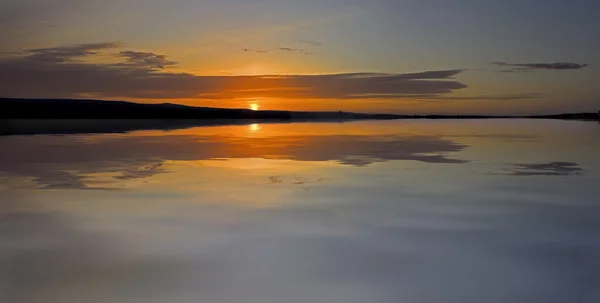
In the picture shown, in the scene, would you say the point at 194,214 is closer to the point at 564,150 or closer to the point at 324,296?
the point at 324,296

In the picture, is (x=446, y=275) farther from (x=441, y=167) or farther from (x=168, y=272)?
(x=441, y=167)

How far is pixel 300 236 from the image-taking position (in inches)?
204

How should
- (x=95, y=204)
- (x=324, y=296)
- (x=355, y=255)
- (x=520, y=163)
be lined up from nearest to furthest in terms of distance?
(x=324, y=296) < (x=355, y=255) < (x=95, y=204) < (x=520, y=163)

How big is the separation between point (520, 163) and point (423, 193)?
453cm

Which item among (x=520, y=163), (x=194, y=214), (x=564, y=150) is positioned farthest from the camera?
(x=564, y=150)

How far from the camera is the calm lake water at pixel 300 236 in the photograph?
3.79 m

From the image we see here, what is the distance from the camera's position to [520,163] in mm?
11344

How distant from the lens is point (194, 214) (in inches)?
244

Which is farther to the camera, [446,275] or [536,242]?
[536,242]

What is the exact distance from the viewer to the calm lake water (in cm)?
379

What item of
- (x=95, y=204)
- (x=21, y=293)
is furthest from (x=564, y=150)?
(x=21, y=293)

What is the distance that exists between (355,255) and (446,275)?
770 mm

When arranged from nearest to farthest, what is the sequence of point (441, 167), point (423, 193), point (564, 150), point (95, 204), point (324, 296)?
point (324, 296), point (95, 204), point (423, 193), point (441, 167), point (564, 150)

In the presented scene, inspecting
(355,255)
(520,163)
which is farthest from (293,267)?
(520,163)
